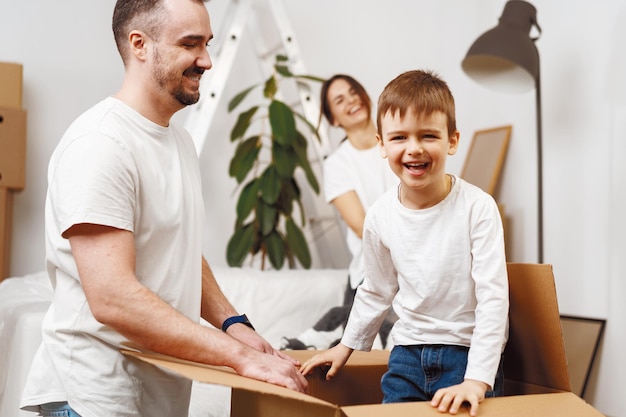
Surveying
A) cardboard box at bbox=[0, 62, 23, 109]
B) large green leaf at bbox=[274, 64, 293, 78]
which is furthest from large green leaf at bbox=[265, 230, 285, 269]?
cardboard box at bbox=[0, 62, 23, 109]

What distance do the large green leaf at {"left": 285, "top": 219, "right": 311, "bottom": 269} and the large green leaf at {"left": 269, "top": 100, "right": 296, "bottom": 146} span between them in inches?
14.2

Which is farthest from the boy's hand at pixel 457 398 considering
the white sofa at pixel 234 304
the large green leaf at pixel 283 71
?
the large green leaf at pixel 283 71

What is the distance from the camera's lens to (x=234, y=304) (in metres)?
2.72

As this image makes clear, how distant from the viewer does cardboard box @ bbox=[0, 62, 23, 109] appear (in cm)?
293

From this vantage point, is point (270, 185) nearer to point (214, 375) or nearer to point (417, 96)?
point (417, 96)

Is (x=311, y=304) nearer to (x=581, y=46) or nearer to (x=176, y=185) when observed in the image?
(x=581, y=46)

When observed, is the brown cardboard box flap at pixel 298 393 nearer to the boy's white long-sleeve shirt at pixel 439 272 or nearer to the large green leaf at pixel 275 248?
the boy's white long-sleeve shirt at pixel 439 272

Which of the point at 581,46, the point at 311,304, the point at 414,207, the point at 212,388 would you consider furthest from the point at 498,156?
the point at 414,207

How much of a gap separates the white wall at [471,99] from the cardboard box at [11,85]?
9.9 inches

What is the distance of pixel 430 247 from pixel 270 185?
187cm

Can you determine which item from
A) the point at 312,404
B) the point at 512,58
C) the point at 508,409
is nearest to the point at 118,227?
the point at 312,404

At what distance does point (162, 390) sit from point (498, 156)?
97.5 inches

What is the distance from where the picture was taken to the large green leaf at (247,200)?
310 cm

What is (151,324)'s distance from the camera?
42.6 inches
